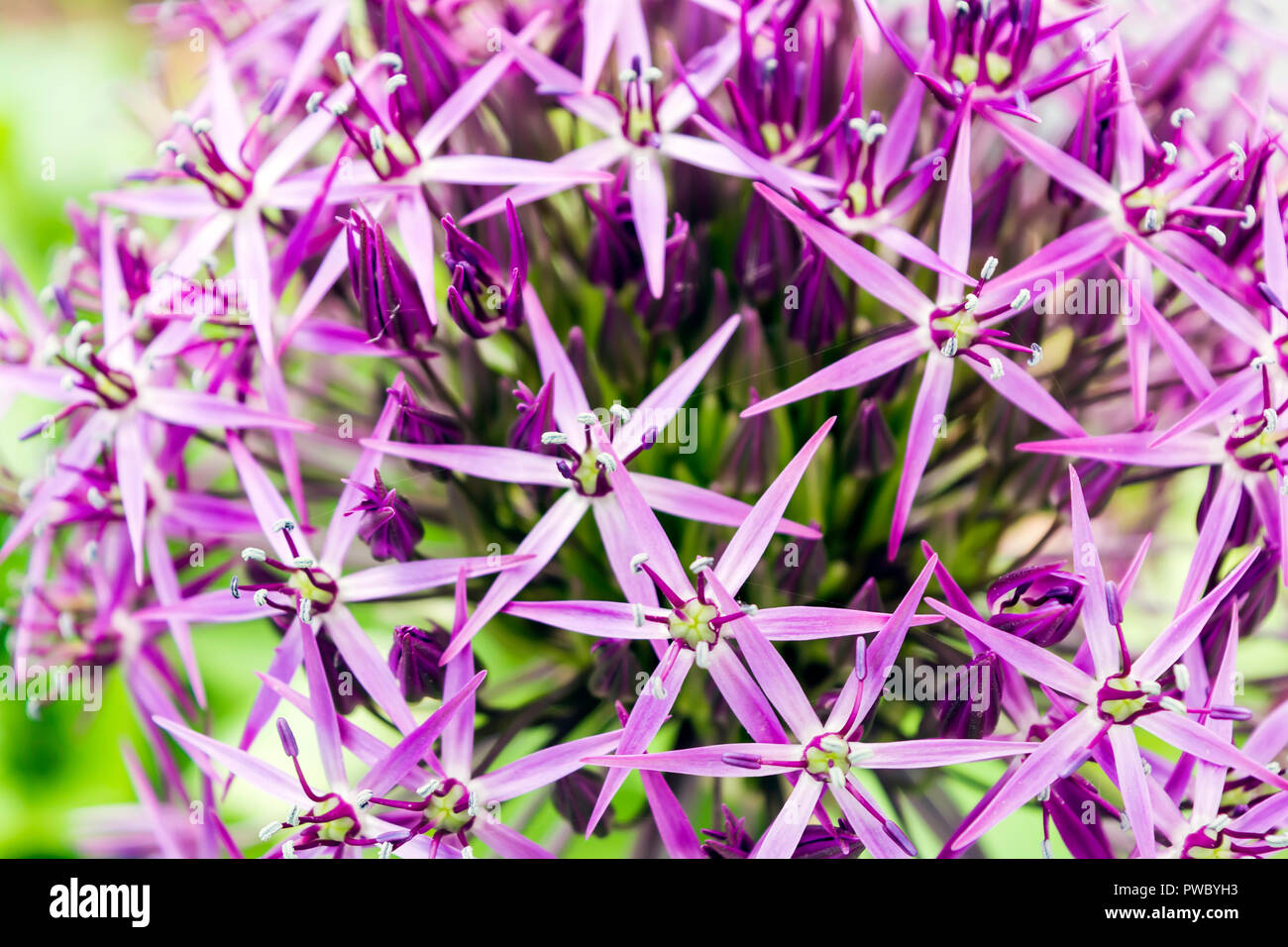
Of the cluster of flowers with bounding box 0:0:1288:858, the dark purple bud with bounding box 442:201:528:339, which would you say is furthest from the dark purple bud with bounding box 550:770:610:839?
the dark purple bud with bounding box 442:201:528:339

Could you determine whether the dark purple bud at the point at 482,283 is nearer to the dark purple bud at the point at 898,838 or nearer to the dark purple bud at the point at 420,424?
the dark purple bud at the point at 420,424

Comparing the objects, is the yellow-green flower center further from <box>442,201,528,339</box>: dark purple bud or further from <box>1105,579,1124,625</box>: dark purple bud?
<box>442,201,528,339</box>: dark purple bud

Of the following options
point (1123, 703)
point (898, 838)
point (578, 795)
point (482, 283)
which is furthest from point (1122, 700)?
point (482, 283)

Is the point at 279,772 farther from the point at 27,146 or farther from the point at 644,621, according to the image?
the point at 27,146

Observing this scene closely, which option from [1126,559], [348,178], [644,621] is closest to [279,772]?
[644,621]

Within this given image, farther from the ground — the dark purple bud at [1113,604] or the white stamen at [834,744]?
the dark purple bud at [1113,604]

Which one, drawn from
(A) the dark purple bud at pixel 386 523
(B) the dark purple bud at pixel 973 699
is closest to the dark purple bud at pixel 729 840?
(B) the dark purple bud at pixel 973 699
